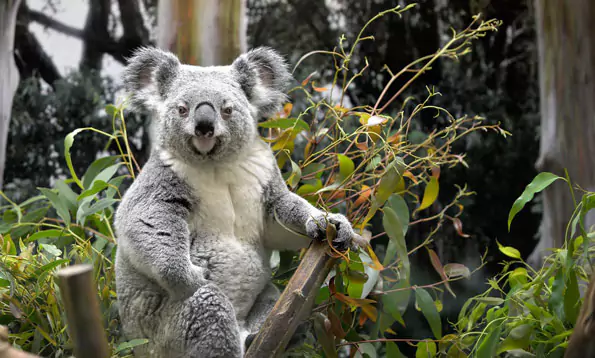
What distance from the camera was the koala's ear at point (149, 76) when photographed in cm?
167

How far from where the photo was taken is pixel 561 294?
4.97ft

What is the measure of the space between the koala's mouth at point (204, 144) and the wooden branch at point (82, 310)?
2.30ft

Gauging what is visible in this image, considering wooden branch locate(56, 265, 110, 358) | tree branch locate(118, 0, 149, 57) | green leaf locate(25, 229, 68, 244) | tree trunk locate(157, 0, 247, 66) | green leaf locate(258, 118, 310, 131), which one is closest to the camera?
wooden branch locate(56, 265, 110, 358)

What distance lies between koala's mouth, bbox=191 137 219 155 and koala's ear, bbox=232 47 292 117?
0.72 ft

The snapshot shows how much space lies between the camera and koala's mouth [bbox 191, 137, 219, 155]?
153 centimetres

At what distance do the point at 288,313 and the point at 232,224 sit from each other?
0.30 metres

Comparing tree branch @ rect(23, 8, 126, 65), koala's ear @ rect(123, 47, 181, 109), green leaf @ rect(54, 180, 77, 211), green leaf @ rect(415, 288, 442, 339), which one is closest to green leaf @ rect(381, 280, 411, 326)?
green leaf @ rect(415, 288, 442, 339)

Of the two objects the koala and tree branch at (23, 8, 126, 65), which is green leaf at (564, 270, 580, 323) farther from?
tree branch at (23, 8, 126, 65)

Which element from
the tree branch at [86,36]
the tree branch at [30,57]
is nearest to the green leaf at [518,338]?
the tree branch at [86,36]

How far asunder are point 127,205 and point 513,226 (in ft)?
5.93

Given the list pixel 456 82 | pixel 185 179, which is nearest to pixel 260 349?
pixel 185 179

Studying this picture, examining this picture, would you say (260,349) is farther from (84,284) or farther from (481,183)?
(481,183)

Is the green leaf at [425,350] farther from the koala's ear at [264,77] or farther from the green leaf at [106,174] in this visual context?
the green leaf at [106,174]

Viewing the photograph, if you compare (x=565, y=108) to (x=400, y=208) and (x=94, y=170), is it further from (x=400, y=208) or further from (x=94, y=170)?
(x=94, y=170)
